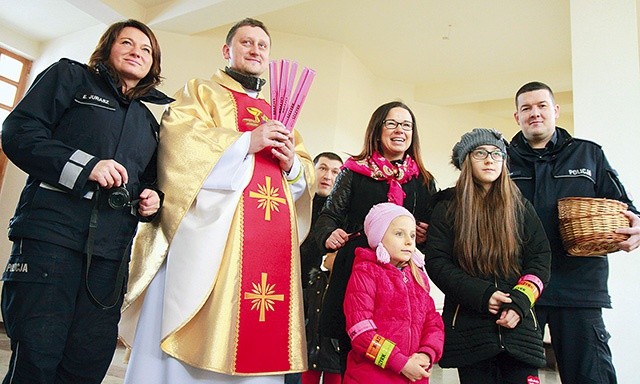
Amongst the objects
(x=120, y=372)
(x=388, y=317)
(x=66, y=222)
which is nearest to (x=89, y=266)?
(x=66, y=222)

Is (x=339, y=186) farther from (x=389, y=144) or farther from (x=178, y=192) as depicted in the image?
(x=178, y=192)

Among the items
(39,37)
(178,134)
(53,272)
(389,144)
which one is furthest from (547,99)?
(39,37)

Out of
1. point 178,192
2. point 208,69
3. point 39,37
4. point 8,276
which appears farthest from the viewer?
point 39,37

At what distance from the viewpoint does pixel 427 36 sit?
19.3 feet

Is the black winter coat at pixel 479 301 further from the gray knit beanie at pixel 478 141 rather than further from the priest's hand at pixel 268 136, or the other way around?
the priest's hand at pixel 268 136

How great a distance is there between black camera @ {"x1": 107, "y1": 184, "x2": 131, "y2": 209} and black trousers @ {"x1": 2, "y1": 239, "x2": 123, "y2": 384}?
20cm

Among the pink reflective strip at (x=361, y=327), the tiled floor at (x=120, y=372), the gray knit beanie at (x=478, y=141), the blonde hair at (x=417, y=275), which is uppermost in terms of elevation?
the gray knit beanie at (x=478, y=141)

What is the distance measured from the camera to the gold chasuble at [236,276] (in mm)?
1752

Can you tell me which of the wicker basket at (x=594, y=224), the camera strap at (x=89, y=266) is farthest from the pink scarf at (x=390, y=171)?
the camera strap at (x=89, y=266)

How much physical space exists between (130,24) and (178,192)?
2.26 feet

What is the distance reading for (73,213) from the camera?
1605 mm

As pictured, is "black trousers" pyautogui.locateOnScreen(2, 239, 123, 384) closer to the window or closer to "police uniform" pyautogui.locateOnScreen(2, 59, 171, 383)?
"police uniform" pyautogui.locateOnScreen(2, 59, 171, 383)

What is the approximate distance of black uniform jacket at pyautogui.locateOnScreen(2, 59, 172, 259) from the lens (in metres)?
1.54

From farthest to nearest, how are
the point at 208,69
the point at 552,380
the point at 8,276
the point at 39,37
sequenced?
the point at 39,37
the point at 208,69
the point at 552,380
the point at 8,276
